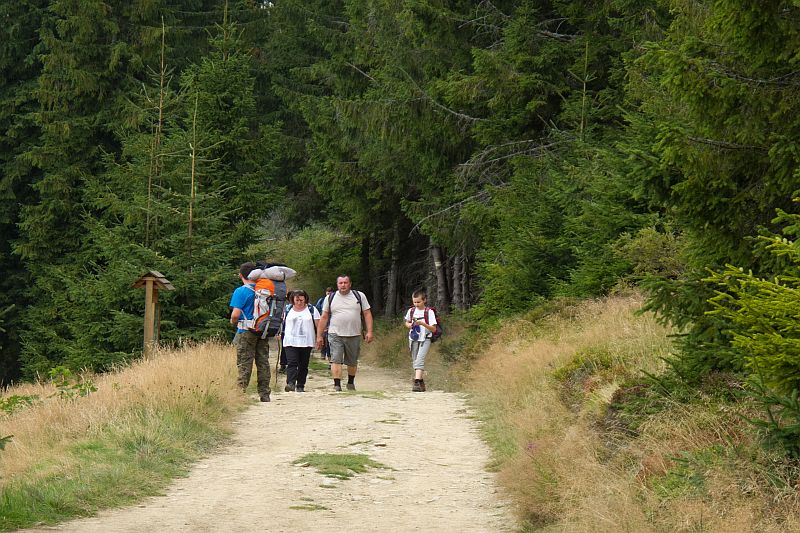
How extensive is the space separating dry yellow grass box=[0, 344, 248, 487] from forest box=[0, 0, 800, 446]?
1382 mm

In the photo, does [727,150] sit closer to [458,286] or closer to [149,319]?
[149,319]

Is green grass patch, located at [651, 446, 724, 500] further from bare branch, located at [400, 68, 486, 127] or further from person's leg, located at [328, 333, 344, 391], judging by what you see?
bare branch, located at [400, 68, 486, 127]

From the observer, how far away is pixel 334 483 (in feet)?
29.0

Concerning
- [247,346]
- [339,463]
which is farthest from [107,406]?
[247,346]

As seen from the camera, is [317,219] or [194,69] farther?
[317,219]

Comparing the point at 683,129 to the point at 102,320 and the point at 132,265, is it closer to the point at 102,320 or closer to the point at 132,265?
the point at 132,265

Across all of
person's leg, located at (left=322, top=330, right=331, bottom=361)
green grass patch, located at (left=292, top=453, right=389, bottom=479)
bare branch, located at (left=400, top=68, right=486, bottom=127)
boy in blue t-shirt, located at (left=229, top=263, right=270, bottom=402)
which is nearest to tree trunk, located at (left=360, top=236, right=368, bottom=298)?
person's leg, located at (left=322, top=330, right=331, bottom=361)

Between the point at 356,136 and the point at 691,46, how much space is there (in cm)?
1955

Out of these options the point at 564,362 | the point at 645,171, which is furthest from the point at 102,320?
the point at 645,171

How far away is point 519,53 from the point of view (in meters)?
20.7

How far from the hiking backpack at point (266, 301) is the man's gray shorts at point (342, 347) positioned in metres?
0.94

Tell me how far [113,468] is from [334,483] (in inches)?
72.5

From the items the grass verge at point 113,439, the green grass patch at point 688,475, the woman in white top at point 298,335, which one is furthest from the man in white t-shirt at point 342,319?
the green grass patch at point 688,475

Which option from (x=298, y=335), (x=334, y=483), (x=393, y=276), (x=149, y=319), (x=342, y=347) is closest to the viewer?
(x=334, y=483)
